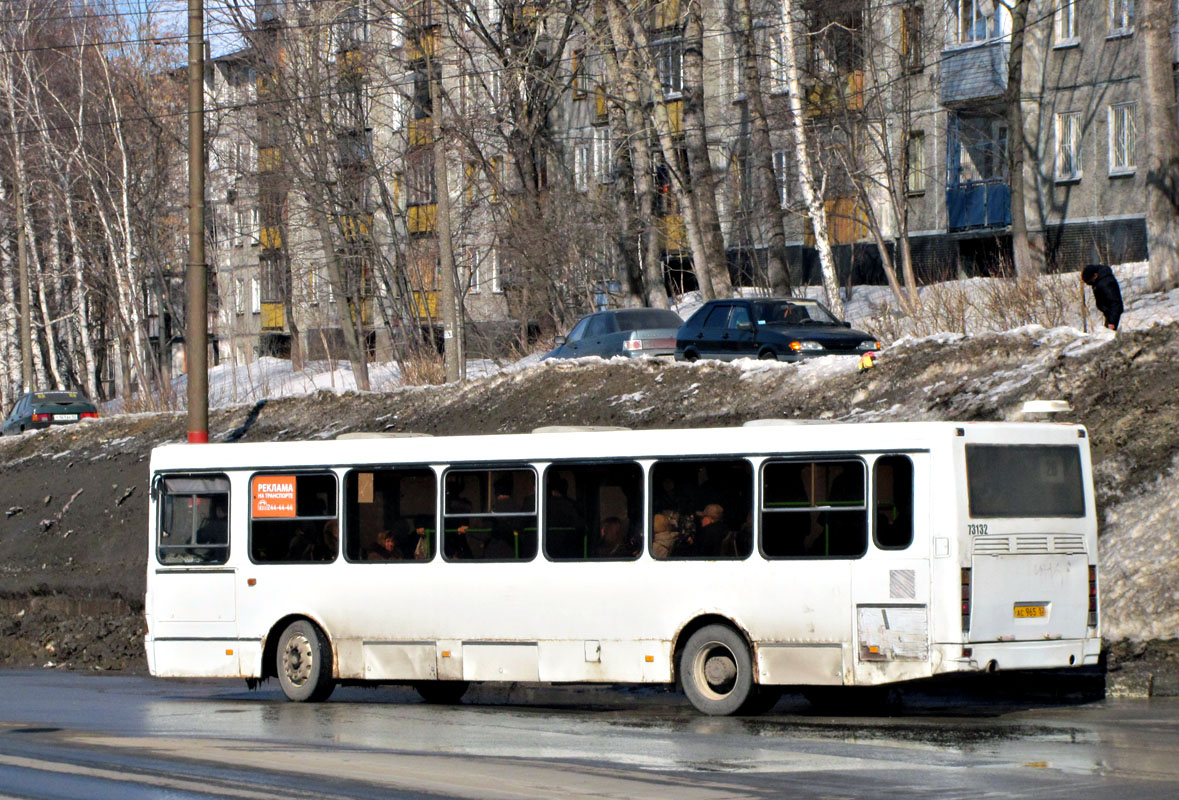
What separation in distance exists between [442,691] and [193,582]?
2751mm

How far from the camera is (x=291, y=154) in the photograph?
45.5 metres

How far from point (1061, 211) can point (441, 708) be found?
1195 inches

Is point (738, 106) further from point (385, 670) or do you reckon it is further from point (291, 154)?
point (385, 670)

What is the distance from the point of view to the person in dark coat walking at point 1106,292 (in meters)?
21.0

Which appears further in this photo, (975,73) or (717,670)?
(975,73)

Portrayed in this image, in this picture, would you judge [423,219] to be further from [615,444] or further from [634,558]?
[634,558]

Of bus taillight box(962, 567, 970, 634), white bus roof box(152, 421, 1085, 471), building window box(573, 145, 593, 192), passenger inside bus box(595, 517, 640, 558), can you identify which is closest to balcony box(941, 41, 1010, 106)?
building window box(573, 145, 593, 192)

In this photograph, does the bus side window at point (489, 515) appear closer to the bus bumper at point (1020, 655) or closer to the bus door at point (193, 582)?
the bus door at point (193, 582)

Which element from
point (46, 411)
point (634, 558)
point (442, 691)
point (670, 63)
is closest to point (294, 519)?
point (442, 691)

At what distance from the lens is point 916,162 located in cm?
4572

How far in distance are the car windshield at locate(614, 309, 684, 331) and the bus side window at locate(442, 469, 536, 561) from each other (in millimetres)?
16264

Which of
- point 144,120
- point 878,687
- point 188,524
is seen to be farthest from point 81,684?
point 144,120

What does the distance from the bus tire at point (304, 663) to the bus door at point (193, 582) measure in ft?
1.88

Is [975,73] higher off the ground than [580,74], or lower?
higher
